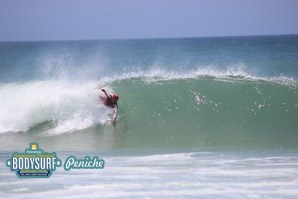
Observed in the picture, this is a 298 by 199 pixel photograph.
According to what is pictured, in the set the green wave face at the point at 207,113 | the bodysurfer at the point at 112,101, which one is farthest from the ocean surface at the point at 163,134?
the bodysurfer at the point at 112,101

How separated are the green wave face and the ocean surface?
0.09ft

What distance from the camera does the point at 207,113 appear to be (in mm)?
11516

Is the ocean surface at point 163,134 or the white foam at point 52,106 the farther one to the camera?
the white foam at point 52,106

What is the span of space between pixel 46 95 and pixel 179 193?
8.11 m

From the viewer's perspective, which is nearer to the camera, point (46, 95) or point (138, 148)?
point (138, 148)

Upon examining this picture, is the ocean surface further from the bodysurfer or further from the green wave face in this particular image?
the bodysurfer

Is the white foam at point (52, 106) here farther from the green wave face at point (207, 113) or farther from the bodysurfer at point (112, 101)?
the green wave face at point (207, 113)

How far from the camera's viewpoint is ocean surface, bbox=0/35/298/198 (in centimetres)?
614

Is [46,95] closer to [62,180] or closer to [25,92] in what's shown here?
[25,92]

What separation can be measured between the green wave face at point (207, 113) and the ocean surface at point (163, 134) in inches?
1.1

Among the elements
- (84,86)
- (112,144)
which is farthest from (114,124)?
(84,86)

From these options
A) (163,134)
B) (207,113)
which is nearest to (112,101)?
(163,134)

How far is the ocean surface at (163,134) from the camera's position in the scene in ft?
20.1

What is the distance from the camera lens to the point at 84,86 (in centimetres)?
1348
